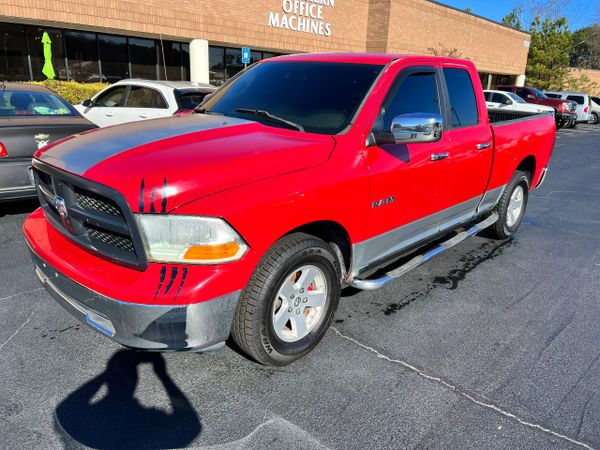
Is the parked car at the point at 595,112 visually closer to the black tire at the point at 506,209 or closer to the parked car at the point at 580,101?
the parked car at the point at 580,101

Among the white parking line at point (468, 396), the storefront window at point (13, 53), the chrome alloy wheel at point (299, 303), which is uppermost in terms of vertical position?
the storefront window at point (13, 53)

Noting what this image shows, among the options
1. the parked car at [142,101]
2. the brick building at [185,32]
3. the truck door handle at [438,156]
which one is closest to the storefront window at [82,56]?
the brick building at [185,32]

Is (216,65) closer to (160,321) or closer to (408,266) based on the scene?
(408,266)

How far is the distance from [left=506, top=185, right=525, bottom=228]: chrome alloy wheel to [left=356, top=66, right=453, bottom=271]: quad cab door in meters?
1.84

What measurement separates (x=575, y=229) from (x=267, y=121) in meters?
5.02

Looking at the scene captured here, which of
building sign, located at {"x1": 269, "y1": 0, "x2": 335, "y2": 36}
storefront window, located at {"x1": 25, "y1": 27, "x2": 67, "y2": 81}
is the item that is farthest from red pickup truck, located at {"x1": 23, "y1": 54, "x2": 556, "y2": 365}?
building sign, located at {"x1": 269, "y1": 0, "x2": 335, "y2": 36}

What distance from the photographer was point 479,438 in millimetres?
2473

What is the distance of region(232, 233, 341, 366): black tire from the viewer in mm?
2619

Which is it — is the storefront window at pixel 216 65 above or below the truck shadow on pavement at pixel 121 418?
above

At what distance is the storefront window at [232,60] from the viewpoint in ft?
72.7

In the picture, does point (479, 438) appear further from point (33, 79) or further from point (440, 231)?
point (33, 79)

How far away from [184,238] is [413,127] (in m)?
1.67

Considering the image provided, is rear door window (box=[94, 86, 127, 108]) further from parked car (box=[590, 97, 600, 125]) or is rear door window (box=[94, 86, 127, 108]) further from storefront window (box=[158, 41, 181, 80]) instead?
parked car (box=[590, 97, 600, 125])

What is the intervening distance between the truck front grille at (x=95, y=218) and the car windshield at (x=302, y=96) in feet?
4.41
